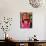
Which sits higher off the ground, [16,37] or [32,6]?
[32,6]

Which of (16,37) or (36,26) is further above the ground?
(36,26)

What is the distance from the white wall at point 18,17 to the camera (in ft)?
11.9

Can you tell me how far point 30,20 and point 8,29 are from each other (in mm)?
628

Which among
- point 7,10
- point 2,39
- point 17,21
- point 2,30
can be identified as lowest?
point 2,39

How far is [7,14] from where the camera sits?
364cm

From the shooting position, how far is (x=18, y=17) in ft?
12.0

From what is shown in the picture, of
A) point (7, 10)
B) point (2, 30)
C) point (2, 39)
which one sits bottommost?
point (2, 39)

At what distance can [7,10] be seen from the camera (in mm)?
3650

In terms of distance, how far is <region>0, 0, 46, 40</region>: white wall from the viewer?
3.64 m

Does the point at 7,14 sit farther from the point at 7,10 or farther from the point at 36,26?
the point at 36,26

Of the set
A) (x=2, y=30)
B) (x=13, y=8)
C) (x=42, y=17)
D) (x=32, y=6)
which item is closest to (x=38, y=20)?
(x=42, y=17)

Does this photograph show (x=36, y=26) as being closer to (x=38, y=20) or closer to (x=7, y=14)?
(x=38, y=20)

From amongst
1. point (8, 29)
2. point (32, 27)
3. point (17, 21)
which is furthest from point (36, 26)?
point (8, 29)

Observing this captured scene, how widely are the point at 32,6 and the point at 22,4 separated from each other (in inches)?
10.7
